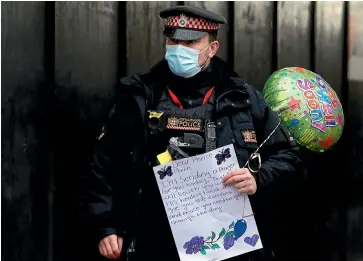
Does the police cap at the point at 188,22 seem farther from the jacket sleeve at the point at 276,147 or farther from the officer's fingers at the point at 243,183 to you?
the officer's fingers at the point at 243,183

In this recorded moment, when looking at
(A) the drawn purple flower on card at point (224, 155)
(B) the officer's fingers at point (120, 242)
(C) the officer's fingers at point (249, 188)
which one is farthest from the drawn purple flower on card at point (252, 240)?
(B) the officer's fingers at point (120, 242)

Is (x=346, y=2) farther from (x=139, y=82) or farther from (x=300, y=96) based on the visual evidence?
(x=139, y=82)

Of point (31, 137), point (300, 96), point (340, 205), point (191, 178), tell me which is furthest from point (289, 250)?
point (31, 137)

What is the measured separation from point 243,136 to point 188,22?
440 mm

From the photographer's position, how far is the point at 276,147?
2811 mm

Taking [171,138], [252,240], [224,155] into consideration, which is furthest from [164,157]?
[252,240]

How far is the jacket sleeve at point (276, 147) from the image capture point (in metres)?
2.76

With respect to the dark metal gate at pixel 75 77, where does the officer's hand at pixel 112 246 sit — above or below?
below

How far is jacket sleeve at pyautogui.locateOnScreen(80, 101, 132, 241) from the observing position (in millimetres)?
2688

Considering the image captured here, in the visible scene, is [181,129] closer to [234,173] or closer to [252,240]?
[234,173]

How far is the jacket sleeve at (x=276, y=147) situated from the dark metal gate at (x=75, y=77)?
60 centimetres

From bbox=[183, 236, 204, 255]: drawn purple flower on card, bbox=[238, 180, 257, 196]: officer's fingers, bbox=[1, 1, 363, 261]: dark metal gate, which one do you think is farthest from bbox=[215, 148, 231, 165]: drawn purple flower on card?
bbox=[1, 1, 363, 261]: dark metal gate

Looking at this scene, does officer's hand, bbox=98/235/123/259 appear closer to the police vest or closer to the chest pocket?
the police vest

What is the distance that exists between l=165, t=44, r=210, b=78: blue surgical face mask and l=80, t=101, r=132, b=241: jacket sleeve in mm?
270
